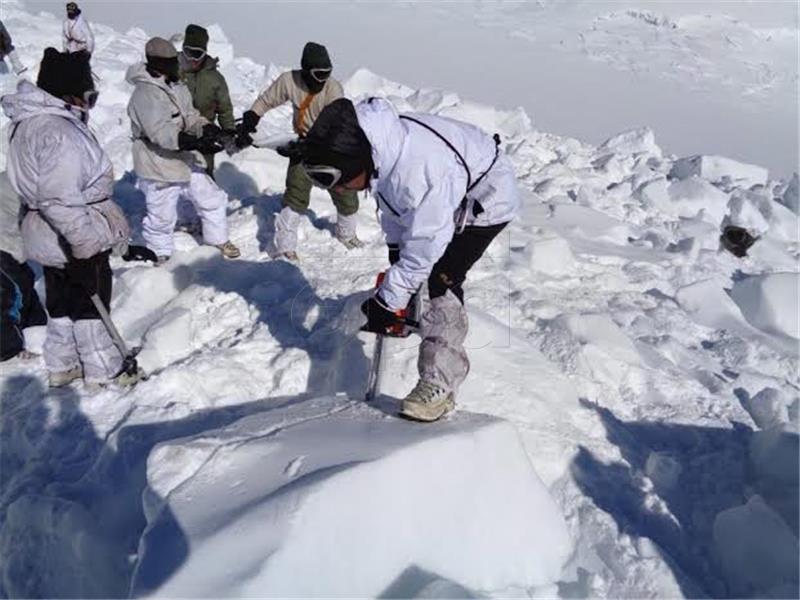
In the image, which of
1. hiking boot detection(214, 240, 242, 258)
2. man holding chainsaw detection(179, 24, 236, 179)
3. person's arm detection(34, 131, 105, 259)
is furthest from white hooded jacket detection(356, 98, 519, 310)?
man holding chainsaw detection(179, 24, 236, 179)

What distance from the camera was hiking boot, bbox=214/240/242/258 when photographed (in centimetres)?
471

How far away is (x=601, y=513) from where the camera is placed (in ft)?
9.05

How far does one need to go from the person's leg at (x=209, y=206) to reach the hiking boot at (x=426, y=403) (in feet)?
8.07

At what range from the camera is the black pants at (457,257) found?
288 cm

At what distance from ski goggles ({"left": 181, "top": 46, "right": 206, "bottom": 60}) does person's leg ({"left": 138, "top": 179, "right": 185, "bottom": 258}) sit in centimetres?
96

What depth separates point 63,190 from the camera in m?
2.90

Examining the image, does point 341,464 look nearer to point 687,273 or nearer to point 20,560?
point 20,560

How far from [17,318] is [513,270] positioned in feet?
10.5

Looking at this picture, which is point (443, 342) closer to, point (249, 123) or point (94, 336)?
point (94, 336)

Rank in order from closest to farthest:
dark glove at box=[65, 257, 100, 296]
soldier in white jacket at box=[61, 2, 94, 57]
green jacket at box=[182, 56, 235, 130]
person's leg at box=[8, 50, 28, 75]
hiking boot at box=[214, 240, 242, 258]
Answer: dark glove at box=[65, 257, 100, 296] → hiking boot at box=[214, 240, 242, 258] → green jacket at box=[182, 56, 235, 130] → soldier in white jacket at box=[61, 2, 94, 57] → person's leg at box=[8, 50, 28, 75]

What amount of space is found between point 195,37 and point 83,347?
241 centimetres

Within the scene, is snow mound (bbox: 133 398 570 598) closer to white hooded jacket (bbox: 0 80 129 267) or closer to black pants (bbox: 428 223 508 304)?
black pants (bbox: 428 223 508 304)

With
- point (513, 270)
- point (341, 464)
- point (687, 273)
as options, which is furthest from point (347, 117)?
point (687, 273)

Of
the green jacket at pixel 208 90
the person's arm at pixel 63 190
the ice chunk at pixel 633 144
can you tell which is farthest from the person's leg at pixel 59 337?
the ice chunk at pixel 633 144
